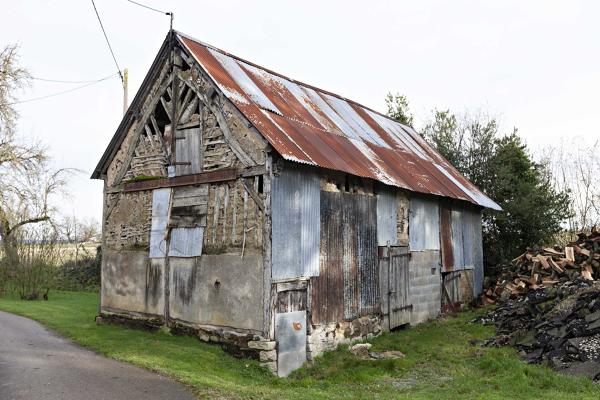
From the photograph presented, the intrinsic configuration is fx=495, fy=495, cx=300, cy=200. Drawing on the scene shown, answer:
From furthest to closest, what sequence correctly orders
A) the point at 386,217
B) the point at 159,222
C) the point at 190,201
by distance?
the point at 386,217 → the point at 159,222 → the point at 190,201

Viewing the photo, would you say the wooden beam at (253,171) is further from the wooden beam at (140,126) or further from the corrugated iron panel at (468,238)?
the corrugated iron panel at (468,238)

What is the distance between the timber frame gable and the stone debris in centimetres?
488

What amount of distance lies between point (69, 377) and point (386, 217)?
8521 millimetres

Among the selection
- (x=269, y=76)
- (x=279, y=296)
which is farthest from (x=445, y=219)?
(x=279, y=296)

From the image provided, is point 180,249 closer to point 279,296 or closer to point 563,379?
point 279,296

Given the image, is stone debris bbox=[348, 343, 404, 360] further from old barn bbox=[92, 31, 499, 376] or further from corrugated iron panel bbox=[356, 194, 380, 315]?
corrugated iron panel bbox=[356, 194, 380, 315]

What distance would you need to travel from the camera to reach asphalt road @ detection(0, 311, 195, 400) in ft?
24.2

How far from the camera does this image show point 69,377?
8211 mm

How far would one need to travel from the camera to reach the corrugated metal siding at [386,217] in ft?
43.5

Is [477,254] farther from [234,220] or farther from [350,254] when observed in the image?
[234,220]

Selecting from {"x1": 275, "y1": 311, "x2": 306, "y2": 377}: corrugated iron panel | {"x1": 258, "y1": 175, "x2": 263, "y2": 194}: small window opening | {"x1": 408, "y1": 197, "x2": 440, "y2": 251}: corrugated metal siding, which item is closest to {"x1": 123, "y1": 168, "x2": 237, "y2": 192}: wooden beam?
{"x1": 258, "y1": 175, "x2": 263, "y2": 194}: small window opening

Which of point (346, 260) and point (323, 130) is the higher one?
point (323, 130)

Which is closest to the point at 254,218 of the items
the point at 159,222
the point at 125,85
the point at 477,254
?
the point at 159,222

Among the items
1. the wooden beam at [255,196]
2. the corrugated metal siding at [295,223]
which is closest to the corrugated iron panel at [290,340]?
the corrugated metal siding at [295,223]
